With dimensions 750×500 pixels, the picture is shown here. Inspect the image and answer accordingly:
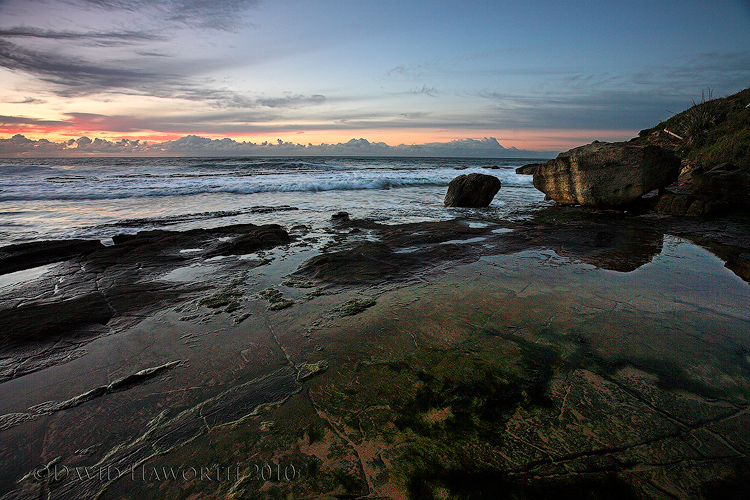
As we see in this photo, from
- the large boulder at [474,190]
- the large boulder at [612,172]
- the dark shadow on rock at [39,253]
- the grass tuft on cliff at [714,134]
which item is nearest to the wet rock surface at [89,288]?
the dark shadow on rock at [39,253]

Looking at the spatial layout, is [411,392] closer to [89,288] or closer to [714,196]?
[89,288]

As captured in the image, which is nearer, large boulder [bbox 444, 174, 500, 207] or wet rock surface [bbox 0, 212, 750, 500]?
Answer: wet rock surface [bbox 0, 212, 750, 500]

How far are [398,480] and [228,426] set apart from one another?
1085 millimetres

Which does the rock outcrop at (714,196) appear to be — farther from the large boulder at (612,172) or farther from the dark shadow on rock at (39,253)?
the dark shadow on rock at (39,253)

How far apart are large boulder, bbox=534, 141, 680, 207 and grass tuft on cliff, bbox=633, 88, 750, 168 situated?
3874mm

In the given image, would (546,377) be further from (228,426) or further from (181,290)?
(181,290)

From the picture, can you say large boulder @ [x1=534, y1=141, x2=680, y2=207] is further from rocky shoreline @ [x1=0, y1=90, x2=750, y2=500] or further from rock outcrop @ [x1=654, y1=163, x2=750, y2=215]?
rocky shoreline @ [x1=0, y1=90, x2=750, y2=500]

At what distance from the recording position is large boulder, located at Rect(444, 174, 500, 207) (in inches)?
450

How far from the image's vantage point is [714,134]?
1445cm

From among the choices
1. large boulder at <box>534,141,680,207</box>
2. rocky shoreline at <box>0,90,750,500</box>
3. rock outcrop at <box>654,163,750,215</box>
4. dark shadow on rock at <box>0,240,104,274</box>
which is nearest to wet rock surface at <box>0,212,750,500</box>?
rocky shoreline at <box>0,90,750,500</box>

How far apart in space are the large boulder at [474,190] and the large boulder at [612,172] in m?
2.01

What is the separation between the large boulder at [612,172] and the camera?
27.5ft

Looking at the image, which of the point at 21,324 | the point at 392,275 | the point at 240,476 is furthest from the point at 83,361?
the point at 392,275

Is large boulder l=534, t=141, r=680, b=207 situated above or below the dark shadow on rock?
above
